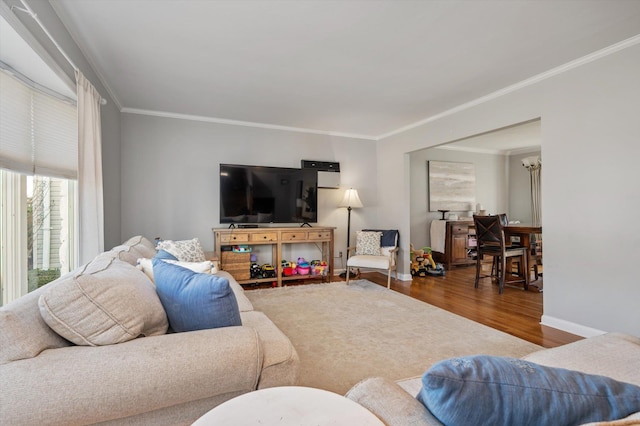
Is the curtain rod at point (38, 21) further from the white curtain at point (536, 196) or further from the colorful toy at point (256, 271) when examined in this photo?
the white curtain at point (536, 196)

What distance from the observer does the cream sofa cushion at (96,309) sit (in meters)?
1.00

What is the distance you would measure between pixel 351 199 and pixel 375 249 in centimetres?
91

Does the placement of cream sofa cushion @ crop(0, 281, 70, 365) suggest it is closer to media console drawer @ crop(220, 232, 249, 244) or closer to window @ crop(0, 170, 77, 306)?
window @ crop(0, 170, 77, 306)

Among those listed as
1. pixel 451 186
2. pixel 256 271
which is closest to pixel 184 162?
pixel 256 271

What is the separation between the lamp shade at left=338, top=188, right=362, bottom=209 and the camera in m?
4.89

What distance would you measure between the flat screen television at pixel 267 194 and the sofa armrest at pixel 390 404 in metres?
3.69

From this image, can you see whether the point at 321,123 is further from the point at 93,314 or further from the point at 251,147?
the point at 93,314

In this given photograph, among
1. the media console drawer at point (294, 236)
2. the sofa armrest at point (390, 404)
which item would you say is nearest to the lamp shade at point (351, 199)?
the media console drawer at point (294, 236)

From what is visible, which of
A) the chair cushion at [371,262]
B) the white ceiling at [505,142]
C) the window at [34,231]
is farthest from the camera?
the white ceiling at [505,142]

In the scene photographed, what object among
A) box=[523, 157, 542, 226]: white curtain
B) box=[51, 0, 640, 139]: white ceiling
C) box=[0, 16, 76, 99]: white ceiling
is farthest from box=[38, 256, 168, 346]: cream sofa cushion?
box=[523, 157, 542, 226]: white curtain

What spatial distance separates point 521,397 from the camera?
0.59 metres

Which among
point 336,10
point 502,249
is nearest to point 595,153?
point 502,249

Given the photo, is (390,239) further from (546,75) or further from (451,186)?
(546,75)

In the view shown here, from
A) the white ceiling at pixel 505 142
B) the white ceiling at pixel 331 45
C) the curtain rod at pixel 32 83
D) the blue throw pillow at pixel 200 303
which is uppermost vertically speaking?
the white ceiling at pixel 505 142
